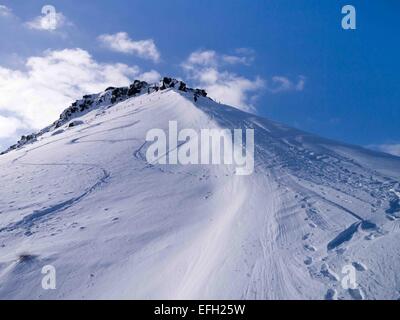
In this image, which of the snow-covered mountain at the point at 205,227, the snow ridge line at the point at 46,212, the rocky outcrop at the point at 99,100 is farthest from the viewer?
the rocky outcrop at the point at 99,100

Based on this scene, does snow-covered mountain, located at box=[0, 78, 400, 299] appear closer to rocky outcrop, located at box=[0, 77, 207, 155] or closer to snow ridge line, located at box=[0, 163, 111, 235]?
Result: snow ridge line, located at box=[0, 163, 111, 235]

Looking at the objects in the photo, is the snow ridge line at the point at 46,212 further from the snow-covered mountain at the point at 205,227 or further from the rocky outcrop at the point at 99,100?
the rocky outcrop at the point at 99,100

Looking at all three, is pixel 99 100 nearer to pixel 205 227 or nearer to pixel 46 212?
pixel 46 212

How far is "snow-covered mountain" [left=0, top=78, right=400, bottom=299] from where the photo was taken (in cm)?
718

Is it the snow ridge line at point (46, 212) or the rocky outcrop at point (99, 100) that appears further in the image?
the rocky outcrop at point (99, 100)

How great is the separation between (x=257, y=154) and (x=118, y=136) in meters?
8.54

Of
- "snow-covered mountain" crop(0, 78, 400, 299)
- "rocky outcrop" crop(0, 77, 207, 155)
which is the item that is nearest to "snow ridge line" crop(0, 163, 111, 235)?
"snow-covered mountain" crop(0, 78, 400, 299)

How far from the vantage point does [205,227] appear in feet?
31.8

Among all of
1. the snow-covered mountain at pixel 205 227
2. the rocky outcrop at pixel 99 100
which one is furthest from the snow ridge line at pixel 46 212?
the rocky outcrop at pixel 99 100

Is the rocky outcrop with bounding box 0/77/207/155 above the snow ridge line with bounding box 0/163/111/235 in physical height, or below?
above

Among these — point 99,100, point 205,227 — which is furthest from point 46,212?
point 99,100

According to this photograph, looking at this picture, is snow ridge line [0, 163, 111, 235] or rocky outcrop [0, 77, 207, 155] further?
rocky outcrop [0, 77, 207, 155]

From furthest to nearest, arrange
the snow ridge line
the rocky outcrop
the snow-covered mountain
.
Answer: the rocky outcrop < the snow ridge line < the snow-covered mountain

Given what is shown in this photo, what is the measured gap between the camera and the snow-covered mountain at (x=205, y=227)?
718 centimetres
